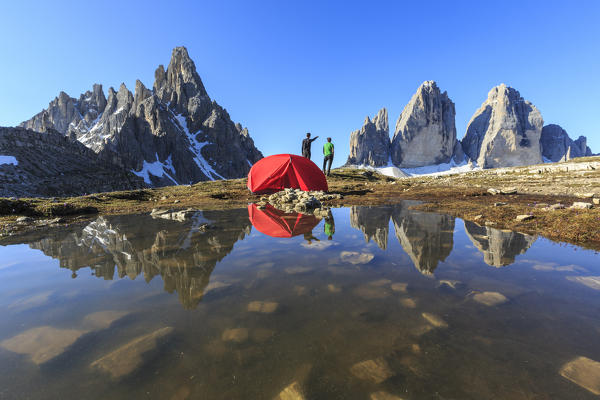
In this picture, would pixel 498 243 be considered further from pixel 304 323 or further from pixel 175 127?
pixel 175 127

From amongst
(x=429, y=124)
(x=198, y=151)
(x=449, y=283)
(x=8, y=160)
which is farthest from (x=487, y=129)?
(x=8, y=160)

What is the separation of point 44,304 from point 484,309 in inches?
220

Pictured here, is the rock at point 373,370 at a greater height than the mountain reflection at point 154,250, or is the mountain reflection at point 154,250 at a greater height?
the mountain reflection at point 154,250

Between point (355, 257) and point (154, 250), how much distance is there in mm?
4275

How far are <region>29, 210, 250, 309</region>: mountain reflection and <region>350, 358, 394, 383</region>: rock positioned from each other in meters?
2.12

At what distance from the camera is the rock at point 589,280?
11.3 feet

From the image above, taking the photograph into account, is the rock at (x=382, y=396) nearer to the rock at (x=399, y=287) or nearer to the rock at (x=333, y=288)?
the rock at (x=333, y=288)

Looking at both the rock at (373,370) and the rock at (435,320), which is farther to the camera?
the rock at (435,320)

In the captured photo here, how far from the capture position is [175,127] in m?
163

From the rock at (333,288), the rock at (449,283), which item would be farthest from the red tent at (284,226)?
the rock at (449,283)

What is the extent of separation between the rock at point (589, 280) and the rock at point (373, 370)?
3.69 metres

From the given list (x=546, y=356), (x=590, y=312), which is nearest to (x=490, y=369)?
(x=546, y=356)

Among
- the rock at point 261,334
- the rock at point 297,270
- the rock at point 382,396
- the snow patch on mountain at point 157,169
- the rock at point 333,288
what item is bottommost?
the rock at point 382,396

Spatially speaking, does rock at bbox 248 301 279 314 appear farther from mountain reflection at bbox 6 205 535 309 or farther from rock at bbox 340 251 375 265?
rock at bbox 340 251 375 265
